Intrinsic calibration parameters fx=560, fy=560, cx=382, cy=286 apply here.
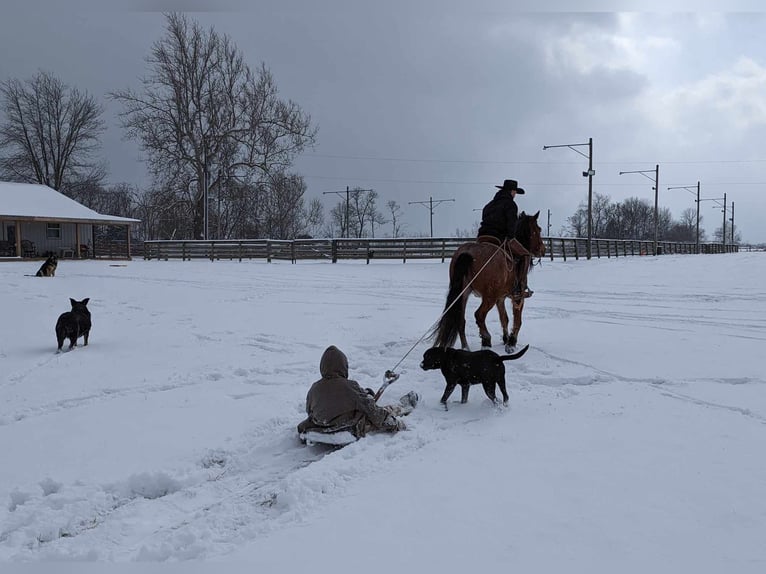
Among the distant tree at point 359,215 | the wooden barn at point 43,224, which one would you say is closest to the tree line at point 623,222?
the distant tree at point 359,215

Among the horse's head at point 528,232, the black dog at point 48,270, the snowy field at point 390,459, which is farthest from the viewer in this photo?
the black dog at point 48,270

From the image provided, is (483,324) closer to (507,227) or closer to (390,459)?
(507,227)

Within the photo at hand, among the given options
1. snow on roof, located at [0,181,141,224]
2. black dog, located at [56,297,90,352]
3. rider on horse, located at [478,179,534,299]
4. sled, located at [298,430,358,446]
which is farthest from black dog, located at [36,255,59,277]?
sled, located at [298,430,358,446]

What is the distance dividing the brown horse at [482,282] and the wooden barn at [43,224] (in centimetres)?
3090

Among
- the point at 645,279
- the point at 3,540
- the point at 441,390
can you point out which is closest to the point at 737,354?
the point at 441,390

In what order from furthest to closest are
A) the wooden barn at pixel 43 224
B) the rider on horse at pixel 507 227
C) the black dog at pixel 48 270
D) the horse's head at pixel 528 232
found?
1. the wooden barn at pixel 43 224
2. the black dog at pixel 48 270
3. the horse's head at pixel 528 232
4. the rider on horse at pixel 507 227

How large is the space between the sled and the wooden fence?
23999 mm

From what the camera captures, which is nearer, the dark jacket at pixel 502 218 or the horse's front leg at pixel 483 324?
the horse's front leg at pixel 483 324

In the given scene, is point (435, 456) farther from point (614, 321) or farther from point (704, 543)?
point (614, 321)

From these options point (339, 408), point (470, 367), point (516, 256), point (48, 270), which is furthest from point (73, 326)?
point (48, 270)

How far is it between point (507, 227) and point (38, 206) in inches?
1377

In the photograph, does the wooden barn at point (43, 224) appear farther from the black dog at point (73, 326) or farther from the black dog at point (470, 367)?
the black dog at point (470, 367)

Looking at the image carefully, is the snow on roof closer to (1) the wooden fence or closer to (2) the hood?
(1) the wooden fence

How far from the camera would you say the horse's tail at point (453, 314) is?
6965 mm
